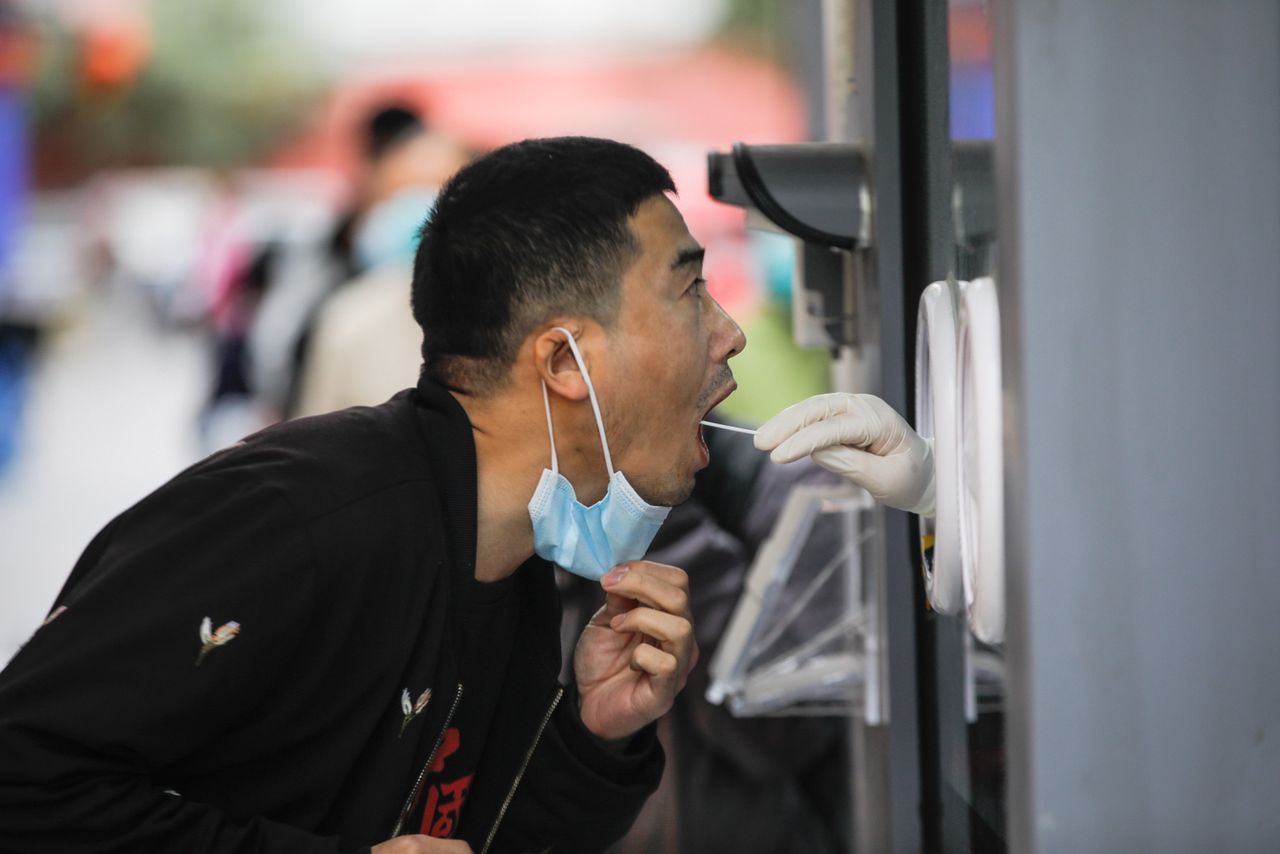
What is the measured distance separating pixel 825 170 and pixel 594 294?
0.48m

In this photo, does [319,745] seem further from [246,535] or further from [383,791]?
[246,535]

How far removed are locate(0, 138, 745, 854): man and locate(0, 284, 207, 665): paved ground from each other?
4687 mm

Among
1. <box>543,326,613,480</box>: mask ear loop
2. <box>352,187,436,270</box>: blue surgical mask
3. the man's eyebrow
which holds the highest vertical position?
<box>352,187,436,270</box>: blue surgical mask

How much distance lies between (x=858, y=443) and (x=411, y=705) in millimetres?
591

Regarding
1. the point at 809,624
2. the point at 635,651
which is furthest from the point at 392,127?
the point at 635,651

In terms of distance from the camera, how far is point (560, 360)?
69.8 inches

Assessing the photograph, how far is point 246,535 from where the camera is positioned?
4.99 feet

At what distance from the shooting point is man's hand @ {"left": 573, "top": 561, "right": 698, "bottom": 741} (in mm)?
1814

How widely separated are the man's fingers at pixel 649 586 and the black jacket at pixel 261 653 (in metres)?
0.18

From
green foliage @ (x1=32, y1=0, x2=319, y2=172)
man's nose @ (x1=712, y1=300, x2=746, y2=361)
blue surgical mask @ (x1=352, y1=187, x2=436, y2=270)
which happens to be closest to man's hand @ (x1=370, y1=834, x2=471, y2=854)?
man's nose @ (x1=712, y1=300, x2=746, y2=361)

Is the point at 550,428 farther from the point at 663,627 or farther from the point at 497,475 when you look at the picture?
the point at 663,627

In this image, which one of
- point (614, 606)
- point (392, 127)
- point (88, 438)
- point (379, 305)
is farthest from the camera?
point (88, 438)

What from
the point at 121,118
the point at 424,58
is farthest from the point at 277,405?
the point at 121,118

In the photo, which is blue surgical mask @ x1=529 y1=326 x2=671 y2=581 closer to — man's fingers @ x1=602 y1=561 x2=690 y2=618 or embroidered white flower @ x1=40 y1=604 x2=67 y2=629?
man's fingers @ x1=602 y1=561 x2=690 y2=618
